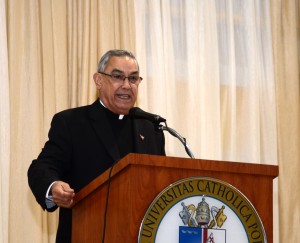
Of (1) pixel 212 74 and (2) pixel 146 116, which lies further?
(1) pixel 212 74

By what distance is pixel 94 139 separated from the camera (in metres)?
3.63

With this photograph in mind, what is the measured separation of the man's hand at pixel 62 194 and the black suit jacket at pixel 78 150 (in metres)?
0.33

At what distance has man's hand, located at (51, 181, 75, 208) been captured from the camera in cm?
281

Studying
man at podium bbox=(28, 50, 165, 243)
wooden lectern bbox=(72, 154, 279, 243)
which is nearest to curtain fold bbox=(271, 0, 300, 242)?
man at podium bbox=(28, 50, 165, 243)

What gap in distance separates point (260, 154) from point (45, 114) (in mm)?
1972

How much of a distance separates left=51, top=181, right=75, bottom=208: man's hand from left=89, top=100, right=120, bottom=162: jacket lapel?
0.64 metres

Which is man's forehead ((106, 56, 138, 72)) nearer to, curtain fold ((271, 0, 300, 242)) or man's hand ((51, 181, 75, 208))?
man's hand ((51, 181, 75, 208))

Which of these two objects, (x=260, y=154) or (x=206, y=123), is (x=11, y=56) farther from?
(x=260, y=154)

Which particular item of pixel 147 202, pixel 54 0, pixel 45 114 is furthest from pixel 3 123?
pixel 147 202

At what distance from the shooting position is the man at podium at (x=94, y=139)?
3.33 metres

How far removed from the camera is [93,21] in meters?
4.87

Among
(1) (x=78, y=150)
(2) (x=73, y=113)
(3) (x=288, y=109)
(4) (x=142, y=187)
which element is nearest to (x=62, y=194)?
A: (4) (x=142, y=187)

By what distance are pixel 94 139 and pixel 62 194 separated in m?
0.85

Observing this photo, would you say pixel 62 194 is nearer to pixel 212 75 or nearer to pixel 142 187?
pixel 142 187
